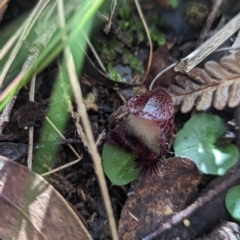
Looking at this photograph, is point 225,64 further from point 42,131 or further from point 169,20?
point 42,131

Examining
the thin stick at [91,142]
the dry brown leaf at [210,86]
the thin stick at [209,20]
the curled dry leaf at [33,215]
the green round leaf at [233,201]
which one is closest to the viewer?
the thin stick at [91,142]

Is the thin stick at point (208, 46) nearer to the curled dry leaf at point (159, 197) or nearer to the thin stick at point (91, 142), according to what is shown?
the curled dry leaf at point (159, 197)

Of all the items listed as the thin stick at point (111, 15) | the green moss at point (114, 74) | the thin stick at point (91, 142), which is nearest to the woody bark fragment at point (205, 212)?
the thin stick at point (91, 142)

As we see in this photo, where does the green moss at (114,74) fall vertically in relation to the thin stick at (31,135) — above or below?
below

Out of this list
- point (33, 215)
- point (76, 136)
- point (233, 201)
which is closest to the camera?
point (33, 215)

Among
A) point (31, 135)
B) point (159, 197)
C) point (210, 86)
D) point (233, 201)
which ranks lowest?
point (233, 201)

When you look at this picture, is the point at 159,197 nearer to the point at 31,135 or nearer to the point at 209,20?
the point at 31,135

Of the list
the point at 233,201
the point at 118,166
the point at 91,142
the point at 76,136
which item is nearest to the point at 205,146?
the point at 233,201
